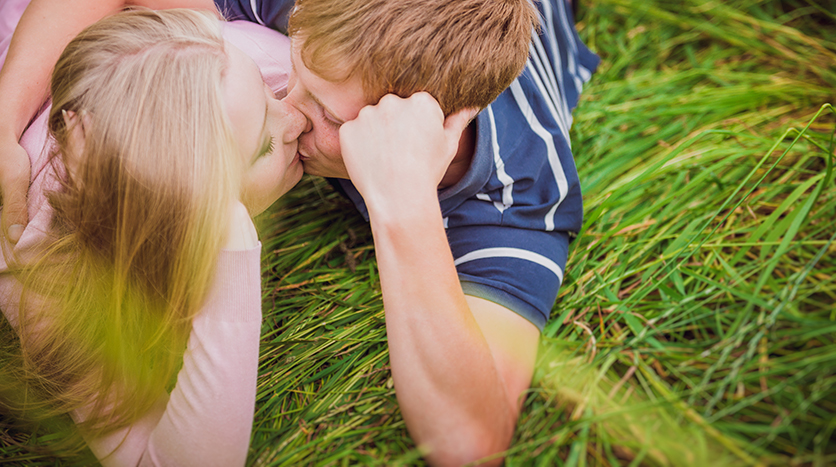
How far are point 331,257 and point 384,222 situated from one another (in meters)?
0.67

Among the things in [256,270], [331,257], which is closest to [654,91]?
[331,257]

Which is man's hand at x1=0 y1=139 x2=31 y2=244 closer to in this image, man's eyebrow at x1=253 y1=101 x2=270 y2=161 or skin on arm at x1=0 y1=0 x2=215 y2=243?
skin on arm at x1=0 y1=0 x2=215 y2=243

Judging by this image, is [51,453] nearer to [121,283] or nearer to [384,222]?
[121,283]

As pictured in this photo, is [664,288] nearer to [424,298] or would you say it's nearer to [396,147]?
[424,298]

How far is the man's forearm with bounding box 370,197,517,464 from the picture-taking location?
1047mm

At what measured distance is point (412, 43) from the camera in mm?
1042

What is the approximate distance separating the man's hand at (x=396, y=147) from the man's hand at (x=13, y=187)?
2.88 ft

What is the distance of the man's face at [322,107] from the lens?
3.65 ft

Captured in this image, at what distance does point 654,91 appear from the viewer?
2098 mm

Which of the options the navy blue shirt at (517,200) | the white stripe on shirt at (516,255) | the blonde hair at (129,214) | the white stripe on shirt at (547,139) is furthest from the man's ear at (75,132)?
the white stripe on shirt at (547,139)

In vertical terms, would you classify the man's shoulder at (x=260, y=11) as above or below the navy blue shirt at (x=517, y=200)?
above

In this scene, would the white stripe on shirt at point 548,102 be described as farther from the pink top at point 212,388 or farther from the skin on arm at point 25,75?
the skin on arm at point 25,75

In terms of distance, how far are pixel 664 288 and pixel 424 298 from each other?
67cm

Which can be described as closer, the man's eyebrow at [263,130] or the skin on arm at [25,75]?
the man's eyebrow at [263,130]
